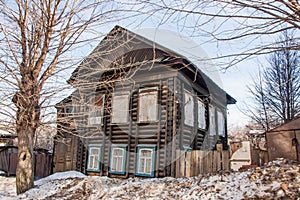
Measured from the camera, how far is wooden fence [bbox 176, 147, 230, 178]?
9.23 meters

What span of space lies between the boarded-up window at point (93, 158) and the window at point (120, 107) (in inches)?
72.9

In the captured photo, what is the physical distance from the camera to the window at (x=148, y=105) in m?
11.3

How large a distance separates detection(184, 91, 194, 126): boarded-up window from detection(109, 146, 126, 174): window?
10.6 feet

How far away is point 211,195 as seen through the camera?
5023 millimetres

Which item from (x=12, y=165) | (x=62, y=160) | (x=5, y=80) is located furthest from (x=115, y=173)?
(x=12, y=165)

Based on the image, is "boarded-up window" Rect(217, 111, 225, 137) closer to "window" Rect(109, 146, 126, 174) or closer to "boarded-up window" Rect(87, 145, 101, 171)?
"window" Rect(109, 146, 126, 174)

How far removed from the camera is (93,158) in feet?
42.8

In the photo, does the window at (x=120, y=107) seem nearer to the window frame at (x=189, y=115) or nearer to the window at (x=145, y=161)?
the window at (x=145, y=161)

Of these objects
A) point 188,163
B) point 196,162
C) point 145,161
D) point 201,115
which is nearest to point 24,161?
point 145,161

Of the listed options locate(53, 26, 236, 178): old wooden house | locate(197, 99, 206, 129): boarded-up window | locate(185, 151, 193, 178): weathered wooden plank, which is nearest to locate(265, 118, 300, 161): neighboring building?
locate(185, 151, 193, 178): weathered wooden plank

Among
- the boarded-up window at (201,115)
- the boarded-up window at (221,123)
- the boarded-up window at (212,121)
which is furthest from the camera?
the boarded-up window at (221,123)

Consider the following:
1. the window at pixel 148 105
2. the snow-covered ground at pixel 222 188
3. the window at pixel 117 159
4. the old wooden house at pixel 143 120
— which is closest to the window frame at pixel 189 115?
the old wooden house at pixel 143 120

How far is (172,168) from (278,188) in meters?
5.82

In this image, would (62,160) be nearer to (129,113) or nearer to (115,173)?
(115,173)
